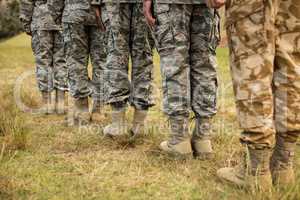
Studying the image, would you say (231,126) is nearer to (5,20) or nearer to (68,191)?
(68,191)

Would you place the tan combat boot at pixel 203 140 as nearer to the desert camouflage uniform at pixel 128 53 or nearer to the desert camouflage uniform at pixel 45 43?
the desert camouflage uniform at pixel 128 53

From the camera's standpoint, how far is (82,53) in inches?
175

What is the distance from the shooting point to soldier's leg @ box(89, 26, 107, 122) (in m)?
4.41

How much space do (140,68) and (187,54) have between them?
2.17ft

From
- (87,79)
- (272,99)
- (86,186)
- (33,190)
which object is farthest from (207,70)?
(87,79)

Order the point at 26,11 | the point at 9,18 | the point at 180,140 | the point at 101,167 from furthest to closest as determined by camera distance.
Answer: the point at 9,18 → the point at 26,11 → the point at 180,140 → the point at 101,167

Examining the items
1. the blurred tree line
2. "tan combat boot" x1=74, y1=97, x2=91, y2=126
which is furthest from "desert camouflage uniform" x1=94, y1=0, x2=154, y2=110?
the blurred tree line

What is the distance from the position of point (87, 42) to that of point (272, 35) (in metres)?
2.29

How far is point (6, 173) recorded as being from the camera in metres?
2.91

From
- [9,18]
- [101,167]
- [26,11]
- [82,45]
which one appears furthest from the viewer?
[9,18]

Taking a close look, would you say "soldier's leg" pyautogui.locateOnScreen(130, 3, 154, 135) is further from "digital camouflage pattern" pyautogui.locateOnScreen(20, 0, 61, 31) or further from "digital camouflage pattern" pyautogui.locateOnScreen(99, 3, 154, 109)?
"digital camouflage pattern" pyautogui.locateOnScreen(20, 0, 61, 31)

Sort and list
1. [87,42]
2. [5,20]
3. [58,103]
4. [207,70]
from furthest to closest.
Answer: [5,20], [58,103], [87,42], [207,70]

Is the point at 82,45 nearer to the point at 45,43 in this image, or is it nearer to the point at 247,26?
the point at 45,43

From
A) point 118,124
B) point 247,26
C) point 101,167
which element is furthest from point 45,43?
point 247,26
